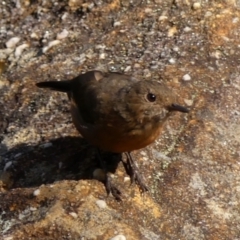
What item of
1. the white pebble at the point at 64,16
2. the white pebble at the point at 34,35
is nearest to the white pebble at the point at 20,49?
the white pebble at the point at 34,35

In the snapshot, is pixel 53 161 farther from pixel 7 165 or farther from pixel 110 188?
pixel 110 188

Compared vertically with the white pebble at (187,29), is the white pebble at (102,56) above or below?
above

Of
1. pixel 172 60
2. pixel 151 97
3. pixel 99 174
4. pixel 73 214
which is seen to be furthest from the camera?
pixel 172 60

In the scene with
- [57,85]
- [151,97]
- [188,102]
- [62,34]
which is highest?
[151,97]

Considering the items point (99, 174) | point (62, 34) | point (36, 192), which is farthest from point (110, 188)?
point (62, 34)

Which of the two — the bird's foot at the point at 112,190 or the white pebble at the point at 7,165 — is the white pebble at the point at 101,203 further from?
the white pebble at the point at 7,165

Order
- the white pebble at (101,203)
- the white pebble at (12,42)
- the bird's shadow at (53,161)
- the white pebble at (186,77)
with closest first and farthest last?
the white pebble at (101,203) → the bird's shadow at (53,161) → the white pebble at (186,77) → the white pebble at (12,42)
